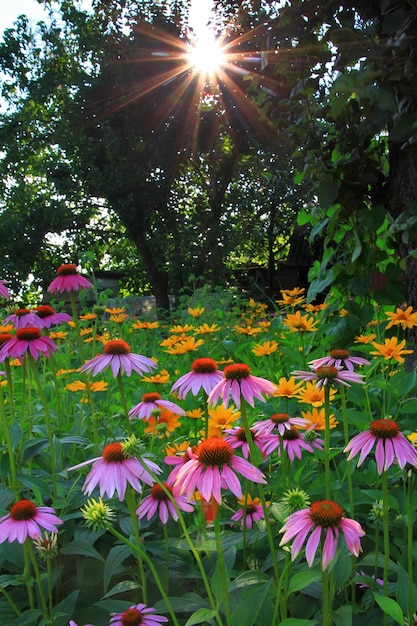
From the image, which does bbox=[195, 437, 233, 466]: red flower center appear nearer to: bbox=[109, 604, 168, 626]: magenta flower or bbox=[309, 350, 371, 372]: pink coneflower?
bbox=[109, 604, 168, 626]: magenta flower

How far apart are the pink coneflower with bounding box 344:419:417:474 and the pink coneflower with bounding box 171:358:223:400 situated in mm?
259

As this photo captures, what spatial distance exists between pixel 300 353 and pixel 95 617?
116 cm

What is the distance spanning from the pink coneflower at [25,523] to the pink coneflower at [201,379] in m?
0.26

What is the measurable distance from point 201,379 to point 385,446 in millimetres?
318

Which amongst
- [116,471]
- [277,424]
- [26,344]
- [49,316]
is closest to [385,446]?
[277,424]

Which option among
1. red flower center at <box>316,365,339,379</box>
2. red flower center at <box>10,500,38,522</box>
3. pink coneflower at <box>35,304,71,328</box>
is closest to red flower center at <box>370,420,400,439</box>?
red flower center at <box>316,365,339,379</box>

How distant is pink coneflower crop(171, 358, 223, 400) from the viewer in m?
0.86

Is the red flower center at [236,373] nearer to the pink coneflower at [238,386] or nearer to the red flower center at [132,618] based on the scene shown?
the pink coneflower at [238,386]

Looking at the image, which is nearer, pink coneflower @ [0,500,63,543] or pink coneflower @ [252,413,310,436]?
pink coneflower @ [0,500,63,543]

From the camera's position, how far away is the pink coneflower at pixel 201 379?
865mm

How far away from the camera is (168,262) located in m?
8.32

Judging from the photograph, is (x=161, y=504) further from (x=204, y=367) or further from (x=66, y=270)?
(x=66, y=270)

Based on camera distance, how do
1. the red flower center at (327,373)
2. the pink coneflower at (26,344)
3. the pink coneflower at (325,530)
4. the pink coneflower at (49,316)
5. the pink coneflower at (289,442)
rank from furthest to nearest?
the pink coneflower at (49,316), the pink coneflower at (26,344), the pink coneflower at (289,442), the red flower center at (327,373), the pink coneflower at (325,530)

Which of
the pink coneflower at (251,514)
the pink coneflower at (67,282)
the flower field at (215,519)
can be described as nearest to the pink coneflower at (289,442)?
the flower field at (215,519)
